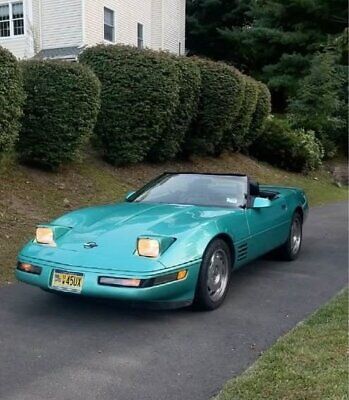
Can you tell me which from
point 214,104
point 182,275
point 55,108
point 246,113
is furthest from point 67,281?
→ point 246,113

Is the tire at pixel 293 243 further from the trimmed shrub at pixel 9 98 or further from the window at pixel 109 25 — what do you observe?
the window at pixel 109 25

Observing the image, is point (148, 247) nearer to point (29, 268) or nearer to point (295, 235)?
point (29, 268)

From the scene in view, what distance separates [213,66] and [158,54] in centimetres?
221

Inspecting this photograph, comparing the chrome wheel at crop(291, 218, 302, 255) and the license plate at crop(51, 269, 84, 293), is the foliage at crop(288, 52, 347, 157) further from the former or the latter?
the license plate at crop(51, 269, 84, 293)

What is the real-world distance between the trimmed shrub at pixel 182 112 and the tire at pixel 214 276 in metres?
6.95

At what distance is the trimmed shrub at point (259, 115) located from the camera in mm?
15695

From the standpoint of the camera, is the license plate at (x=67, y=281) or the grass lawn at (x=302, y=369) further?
the license plate at (x=67, y=281)

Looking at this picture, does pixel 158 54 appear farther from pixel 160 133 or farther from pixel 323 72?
pixel 323 72

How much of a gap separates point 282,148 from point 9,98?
11.3 m

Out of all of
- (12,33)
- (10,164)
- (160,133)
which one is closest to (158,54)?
(160,133)

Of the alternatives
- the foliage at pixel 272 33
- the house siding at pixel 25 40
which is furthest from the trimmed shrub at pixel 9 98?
the foliage at pixel 272 33

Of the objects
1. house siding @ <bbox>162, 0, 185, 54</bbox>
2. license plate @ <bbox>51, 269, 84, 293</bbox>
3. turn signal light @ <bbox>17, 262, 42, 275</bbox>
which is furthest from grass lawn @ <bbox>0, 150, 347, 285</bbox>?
house siding @ <bbox>162, 0, 185, 54</bbox>

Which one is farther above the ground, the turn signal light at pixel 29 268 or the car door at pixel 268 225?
the turn signal light at pixel 29 268

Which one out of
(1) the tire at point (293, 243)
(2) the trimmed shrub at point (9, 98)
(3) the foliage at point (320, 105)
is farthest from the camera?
(3) the foliage at point (320, 105)
